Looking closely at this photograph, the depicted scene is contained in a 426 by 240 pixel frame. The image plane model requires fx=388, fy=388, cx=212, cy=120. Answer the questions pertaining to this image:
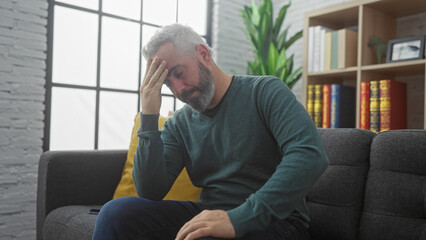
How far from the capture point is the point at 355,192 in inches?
52.9

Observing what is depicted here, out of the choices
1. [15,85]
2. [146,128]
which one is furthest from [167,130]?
[15,85]

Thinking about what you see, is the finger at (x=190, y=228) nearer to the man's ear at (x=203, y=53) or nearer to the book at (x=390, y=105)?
the man's ear at (x=203, y=53)

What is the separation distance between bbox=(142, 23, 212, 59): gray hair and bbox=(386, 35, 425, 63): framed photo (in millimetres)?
1528

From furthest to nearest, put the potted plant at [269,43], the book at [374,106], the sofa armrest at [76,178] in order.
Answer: the potted plant at [269,43]
the book at [374,106]
the sofa armrest at [76,178]

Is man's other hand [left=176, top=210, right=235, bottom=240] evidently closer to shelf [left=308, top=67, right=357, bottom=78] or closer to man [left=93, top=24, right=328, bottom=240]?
man [left=93, top=24, right=328, bottom=240]

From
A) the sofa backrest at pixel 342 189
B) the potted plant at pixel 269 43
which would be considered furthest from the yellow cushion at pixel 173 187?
the potted plant at pixel 269 43

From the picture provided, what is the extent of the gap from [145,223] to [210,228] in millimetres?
286

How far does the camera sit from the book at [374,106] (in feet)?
7.44

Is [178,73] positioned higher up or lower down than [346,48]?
lower down

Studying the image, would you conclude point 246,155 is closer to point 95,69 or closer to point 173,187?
point 173,187

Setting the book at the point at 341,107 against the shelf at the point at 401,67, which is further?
the book at the point at 341,107

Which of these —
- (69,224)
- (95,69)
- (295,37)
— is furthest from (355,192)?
(95,69)

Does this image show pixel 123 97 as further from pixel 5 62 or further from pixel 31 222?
pixel 31 222

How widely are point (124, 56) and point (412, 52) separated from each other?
74.9 inches
